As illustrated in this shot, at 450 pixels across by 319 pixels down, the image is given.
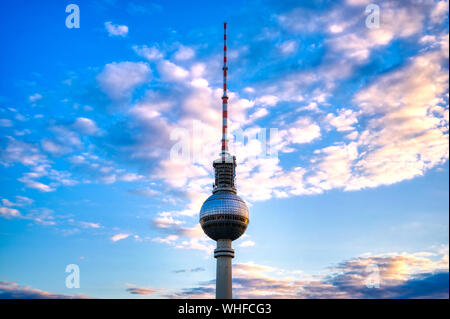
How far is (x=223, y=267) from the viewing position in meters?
131

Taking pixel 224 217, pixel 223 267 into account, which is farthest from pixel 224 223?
pixel 223 267

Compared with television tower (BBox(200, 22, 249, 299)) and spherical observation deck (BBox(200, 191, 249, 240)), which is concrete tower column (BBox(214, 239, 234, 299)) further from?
spherical observation deck (BBox(200, 191, 249, 240))

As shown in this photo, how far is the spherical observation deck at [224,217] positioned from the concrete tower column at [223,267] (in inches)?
A: 106

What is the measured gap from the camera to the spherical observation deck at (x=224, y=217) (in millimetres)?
130375

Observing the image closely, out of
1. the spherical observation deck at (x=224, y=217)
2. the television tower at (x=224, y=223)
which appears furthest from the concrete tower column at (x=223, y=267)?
the spherical observation deck at (x=224, y=217)

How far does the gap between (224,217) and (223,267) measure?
15402mm

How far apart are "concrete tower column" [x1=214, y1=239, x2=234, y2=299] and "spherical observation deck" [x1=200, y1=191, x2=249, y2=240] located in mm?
2681

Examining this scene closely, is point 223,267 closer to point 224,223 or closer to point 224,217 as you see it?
point 224,223

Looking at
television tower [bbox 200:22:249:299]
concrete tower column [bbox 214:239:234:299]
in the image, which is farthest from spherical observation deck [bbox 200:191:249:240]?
concrete tower column [bbox 214:239:234:299]

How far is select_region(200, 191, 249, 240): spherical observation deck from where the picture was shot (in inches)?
5133

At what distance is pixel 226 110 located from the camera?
142m

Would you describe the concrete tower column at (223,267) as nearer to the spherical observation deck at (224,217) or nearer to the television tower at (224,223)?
the television tower at (224,223)
